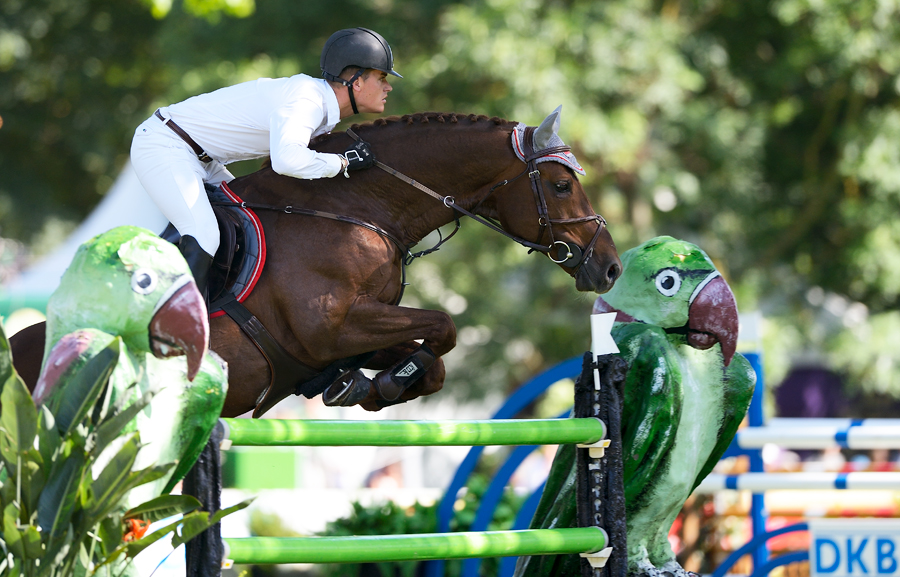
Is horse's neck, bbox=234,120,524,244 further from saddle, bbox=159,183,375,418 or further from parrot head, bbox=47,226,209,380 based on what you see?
parrot head, bbox=47,226,209,380

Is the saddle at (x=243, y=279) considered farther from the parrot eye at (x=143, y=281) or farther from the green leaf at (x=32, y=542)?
the green leaf at (x=32, y=542)

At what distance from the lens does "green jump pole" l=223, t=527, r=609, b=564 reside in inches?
90.5

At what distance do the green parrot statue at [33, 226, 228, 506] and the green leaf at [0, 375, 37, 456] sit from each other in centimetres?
26

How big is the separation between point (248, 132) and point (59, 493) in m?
1.71

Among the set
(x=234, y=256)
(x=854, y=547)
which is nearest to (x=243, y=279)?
(x=234, y=256)

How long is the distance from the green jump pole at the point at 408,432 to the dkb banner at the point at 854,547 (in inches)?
62.2

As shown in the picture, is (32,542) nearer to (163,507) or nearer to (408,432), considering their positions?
(163,507)

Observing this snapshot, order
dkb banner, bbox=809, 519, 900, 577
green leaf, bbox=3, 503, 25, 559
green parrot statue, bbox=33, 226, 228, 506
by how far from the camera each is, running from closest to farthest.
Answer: green leaf, bbox=3, 503, 25, 559, green parrot statue, bbox=33, 226, 228, 506, dkb banner, bbox=809, 519, 900, 577

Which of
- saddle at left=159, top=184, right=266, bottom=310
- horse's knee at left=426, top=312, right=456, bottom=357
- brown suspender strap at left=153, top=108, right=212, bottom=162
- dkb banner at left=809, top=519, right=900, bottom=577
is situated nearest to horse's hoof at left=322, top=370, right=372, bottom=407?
horse's knee at left=426, top=312, right=456, bottom=357

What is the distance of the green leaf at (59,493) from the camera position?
1.82 metres

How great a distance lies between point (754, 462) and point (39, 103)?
544 inches

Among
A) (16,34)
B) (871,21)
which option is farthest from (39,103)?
(871,21)

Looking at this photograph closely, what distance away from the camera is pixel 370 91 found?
11.3ft

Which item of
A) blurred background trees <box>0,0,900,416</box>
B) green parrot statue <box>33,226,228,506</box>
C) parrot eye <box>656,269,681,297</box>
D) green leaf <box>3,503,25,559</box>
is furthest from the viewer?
blurred background trees <box>0,0,900,416</box>
